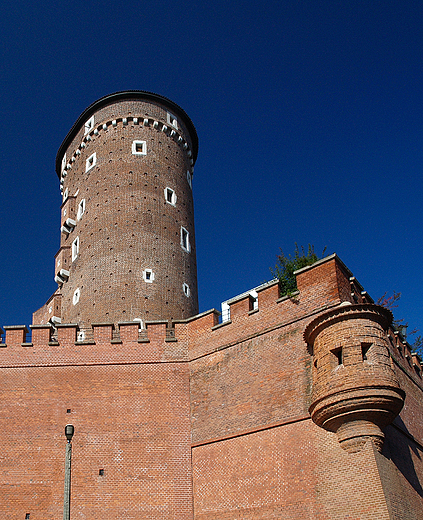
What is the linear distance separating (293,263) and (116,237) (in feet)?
29.6

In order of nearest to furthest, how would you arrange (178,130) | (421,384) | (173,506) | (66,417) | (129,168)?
1. (173,506)
2. (66,417)
3. (421,384)
4. (129,168)
5. (178,130)

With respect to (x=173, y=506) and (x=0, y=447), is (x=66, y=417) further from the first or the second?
(x=173, y=506)

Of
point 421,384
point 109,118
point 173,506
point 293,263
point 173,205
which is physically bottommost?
point 173,506

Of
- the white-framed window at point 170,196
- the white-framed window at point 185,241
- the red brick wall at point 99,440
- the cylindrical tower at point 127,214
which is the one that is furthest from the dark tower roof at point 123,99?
the red brick wall at point 99,440

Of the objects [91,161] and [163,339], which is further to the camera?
[91,161]

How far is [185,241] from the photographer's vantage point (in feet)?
97.1

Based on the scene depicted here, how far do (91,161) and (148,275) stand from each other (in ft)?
25.4

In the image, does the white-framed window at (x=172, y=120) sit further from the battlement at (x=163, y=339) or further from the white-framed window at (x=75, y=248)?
the battlement at (x=163, y=339)

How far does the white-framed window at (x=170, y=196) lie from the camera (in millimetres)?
29688

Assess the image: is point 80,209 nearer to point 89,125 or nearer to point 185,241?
point 89,125

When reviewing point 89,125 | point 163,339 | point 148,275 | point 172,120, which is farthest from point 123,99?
point 163,339

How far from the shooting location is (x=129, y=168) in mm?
29328

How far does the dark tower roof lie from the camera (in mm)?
31656

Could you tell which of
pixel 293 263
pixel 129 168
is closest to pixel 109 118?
pixel 129 168
